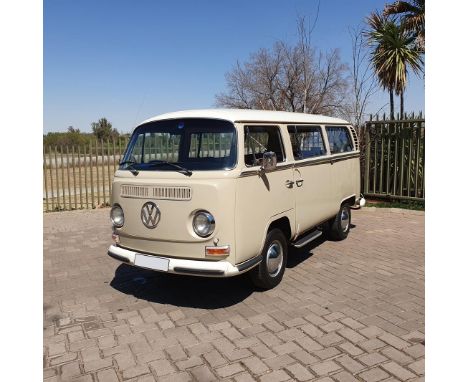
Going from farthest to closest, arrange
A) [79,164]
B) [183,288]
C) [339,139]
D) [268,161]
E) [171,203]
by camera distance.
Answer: [79,164] < [339,139] < [183,288] < [268,161] < [171,203]

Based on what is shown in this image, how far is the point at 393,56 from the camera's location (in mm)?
13070

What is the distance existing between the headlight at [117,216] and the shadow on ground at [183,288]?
3.09ft

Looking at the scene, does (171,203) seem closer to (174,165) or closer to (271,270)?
(174,165)

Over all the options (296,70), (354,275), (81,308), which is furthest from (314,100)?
(81,308)

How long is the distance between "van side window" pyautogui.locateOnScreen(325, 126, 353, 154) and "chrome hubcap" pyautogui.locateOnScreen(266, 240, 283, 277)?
2.32 meters

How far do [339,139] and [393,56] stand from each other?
26.5 feet

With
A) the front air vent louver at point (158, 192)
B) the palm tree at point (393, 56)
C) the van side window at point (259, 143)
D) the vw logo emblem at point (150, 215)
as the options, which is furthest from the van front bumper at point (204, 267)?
the palm tree at point (393, 56)

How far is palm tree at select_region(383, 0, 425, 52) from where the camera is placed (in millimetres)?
13555

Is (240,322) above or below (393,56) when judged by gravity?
below

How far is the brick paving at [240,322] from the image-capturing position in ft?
10.2

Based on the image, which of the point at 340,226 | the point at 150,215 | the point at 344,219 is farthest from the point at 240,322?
the point at 344,219

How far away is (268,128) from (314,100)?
625 inches
